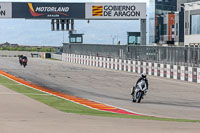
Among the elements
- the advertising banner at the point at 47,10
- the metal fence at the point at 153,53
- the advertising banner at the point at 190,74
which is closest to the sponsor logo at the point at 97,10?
the advertising banner at the point at 47,10

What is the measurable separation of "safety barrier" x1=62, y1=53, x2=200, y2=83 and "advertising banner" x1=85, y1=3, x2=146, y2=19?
4754 mm

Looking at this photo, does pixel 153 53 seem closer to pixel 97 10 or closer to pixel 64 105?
pixel 97 10

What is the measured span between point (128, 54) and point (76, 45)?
767 inches

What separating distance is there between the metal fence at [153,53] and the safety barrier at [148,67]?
0.36m

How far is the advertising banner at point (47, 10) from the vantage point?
189 ft

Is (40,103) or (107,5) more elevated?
(107,5)

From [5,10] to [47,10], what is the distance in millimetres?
4429

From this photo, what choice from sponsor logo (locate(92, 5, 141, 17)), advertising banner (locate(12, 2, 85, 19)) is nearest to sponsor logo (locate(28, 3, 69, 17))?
advertising banner (locate(12, 2, 85, 19))

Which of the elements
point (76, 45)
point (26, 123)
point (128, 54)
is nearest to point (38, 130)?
point (26, 123)

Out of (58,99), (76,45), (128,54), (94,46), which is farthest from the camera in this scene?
(76,45)

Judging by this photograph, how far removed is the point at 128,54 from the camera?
46.3 metres

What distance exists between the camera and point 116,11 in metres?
59.9

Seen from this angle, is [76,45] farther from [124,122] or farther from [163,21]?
[124,122]

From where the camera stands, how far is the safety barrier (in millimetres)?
33406
